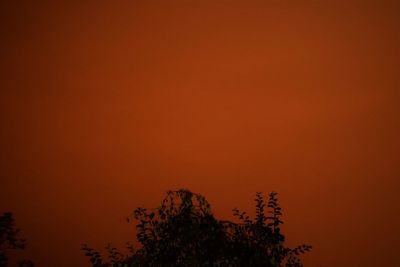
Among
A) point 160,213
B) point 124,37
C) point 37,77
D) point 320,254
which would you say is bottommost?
point 160,213

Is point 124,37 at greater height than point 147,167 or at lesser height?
greater

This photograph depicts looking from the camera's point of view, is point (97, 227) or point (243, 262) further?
point (97, 227)

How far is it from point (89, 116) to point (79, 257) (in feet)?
5.84

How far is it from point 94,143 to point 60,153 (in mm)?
451

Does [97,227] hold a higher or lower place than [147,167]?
lower

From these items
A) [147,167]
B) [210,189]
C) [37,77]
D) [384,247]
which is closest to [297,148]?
[210,189]

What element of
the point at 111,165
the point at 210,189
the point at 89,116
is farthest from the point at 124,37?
the point at 210,189

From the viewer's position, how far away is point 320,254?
5.43 meters

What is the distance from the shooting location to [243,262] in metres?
3.13

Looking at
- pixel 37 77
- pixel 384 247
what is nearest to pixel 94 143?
pixel 37 77

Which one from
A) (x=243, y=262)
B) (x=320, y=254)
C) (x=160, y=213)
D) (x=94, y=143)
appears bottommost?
(x=243, y=262)

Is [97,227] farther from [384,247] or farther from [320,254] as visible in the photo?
[384,247]

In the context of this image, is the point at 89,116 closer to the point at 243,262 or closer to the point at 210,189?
the point at 210,189

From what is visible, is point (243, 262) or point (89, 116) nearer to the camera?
point (243, 262)
